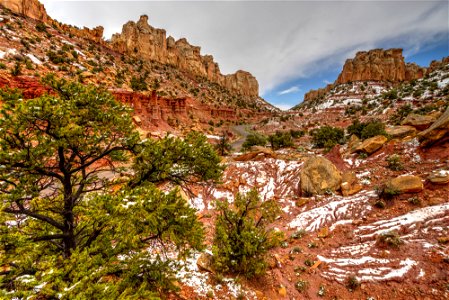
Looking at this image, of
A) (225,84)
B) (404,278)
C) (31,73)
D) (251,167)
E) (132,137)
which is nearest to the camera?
(132,137)

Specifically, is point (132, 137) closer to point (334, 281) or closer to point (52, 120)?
point (52, 120)

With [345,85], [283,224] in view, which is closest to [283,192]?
[283,224]

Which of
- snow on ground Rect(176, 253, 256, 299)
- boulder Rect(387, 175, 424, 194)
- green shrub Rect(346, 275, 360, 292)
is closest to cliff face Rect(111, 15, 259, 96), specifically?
snow on ground Rect(176, 253, 256, 299)

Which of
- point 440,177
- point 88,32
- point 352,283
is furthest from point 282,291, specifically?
point 88,32

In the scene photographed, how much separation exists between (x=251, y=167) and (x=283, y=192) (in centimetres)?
497

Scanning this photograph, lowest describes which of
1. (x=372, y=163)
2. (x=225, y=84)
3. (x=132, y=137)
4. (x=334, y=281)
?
(x=334, y=281)

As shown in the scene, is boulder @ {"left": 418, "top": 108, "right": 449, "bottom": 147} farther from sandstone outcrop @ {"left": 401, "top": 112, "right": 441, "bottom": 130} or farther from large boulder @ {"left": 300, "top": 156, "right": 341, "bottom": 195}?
large boulder @ {"left": 300, "top": 156, "right": 341, "bottom": 195}

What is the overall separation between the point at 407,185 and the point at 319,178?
5443 mm

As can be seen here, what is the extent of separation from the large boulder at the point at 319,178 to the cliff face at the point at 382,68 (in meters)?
99.8

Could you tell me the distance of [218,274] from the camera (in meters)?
8.64

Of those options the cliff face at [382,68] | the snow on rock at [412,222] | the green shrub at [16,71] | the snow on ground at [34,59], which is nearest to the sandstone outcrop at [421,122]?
the snow on rock at [412,222]

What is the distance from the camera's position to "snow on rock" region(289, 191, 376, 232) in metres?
13.2

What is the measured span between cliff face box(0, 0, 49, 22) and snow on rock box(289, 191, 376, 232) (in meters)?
70.6

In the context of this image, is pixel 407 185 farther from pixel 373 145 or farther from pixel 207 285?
pixel 207 285
